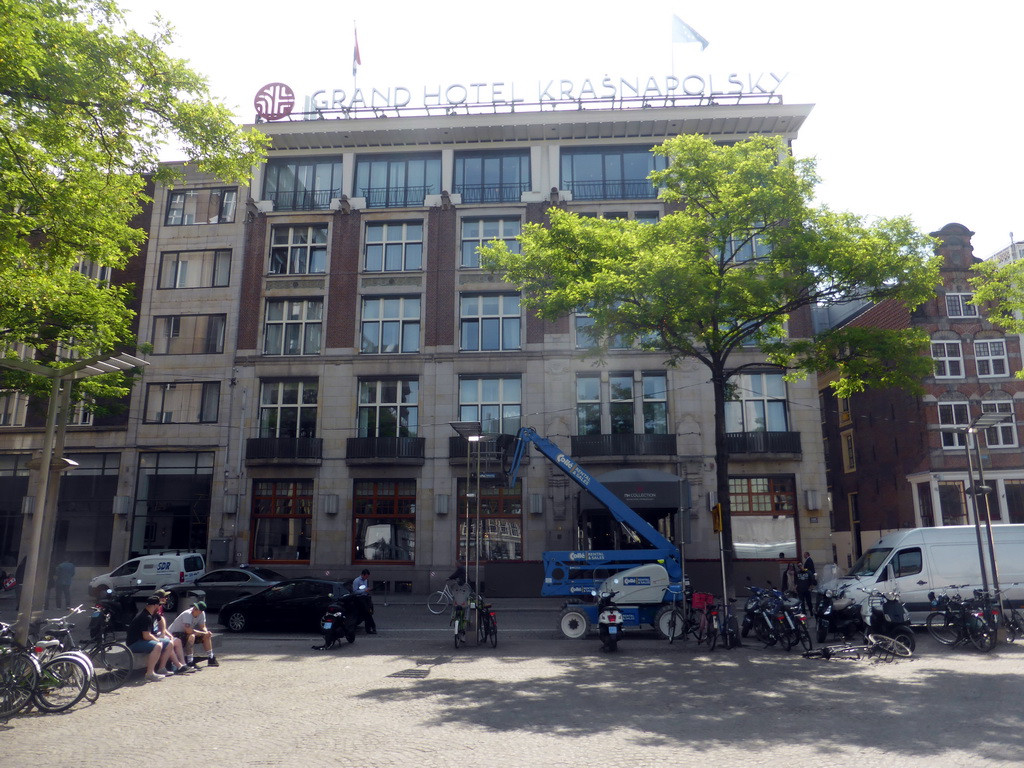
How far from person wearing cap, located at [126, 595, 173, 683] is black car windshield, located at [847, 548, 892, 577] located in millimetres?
16824

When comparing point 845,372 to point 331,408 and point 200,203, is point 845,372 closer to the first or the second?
point 331,408

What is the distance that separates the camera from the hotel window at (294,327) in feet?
111

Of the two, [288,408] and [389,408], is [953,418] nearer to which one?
[389,408]

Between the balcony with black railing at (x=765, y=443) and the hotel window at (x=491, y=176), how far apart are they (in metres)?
14.5

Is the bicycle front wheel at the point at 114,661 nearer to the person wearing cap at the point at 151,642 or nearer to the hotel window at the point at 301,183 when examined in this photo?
the person wearing cap at the point at 151,642

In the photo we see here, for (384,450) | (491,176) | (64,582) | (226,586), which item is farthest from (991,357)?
(64,582)

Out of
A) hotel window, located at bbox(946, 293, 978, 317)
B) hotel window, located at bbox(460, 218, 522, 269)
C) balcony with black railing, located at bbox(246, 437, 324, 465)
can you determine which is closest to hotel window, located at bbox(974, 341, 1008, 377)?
hotel window, located at bbox(946, 293, 978, 317)

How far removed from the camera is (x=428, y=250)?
34.1 metres

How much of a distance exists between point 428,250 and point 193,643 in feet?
74.6

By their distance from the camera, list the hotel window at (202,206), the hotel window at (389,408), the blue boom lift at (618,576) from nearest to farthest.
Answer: the blue boom lift at (618,576) → the hotel window at (389,408) → the hotel window at (202,206)

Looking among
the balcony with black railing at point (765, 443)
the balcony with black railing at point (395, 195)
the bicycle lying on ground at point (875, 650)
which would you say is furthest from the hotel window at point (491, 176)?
the bicycle lying on ground at point (875, 650)

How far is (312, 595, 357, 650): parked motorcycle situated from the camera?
16.5 m

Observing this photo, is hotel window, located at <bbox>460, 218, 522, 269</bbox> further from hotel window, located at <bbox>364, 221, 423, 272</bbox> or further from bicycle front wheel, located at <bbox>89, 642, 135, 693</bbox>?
bicycle front wheel, located at <bbox>89, 642, 135, 693</bbox>

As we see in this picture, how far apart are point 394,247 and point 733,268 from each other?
60.8 feet
